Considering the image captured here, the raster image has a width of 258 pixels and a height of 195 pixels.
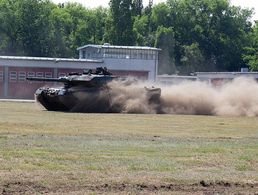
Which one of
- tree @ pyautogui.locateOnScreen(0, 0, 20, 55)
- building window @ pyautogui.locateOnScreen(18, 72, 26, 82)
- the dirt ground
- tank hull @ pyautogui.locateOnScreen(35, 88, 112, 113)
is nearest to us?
the dirt ground

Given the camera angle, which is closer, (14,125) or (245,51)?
(14,125)

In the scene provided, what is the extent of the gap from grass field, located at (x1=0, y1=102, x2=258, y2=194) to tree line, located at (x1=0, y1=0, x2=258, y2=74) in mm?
87581

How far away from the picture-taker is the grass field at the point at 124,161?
1199 cm

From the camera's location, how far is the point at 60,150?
1647 cm

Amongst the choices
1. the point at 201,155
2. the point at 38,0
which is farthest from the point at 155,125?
the point at 38,0

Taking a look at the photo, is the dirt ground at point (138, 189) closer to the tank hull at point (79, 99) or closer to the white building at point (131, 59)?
the tank hull at point (79, 99)

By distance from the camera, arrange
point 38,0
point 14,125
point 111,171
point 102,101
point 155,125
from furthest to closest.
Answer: point 38,0 → point 102,101 → point 155,125 → point 14,125 → point 111,171

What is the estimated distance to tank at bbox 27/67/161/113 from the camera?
38.1m

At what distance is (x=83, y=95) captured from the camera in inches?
1501

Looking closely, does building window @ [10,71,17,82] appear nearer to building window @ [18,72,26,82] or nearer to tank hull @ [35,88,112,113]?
building window @ [18,72,26,82]

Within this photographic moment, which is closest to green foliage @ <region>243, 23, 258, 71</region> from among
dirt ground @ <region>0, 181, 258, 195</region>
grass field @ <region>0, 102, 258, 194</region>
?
grass field @ <region>0, 102, 258, 194</region>

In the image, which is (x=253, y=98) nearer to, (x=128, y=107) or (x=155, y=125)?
(x=128, y=107)

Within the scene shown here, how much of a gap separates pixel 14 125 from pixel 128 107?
14.4 meters

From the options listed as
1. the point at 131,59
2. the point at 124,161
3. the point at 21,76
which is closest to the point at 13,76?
the point at 21,76
